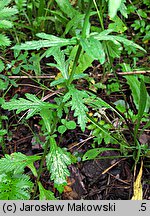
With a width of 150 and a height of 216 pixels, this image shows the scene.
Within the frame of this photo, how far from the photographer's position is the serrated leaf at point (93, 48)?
1173 millimetres

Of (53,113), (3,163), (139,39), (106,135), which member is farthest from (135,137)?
(139,39)

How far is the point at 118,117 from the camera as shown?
2.11 metres

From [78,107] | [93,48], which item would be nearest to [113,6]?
[93,48]

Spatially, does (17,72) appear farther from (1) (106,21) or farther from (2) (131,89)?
(1) (106,21)

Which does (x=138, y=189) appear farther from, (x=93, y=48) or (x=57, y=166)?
(x=93, y=48)

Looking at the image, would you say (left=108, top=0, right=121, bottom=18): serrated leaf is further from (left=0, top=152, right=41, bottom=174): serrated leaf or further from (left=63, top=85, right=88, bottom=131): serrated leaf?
(left=0, top=152, right=41, bottom=174): serrated leaf

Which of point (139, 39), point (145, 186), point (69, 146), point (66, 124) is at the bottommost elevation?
point (145, 186)

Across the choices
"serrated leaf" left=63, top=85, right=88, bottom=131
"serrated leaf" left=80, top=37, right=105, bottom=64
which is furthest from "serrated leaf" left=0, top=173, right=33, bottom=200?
"serrated leaf" left=80, top=37, right=105, bottom=64

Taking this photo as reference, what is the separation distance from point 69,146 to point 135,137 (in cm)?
40

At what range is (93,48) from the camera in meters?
1.19

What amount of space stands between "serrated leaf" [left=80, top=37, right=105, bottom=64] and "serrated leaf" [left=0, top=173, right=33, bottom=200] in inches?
27.1

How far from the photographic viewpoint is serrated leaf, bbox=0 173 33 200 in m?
1.47

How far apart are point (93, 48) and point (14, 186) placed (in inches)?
29.2

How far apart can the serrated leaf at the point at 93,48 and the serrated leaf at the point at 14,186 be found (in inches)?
27.1
